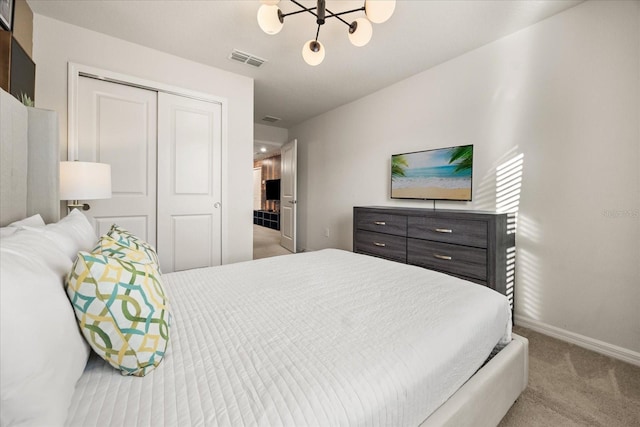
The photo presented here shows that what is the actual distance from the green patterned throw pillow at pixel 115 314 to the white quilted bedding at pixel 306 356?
0.06 meters

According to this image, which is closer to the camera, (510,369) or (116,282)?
(116,282)

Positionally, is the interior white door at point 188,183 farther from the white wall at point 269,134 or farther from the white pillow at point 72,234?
the white wall at point 269,134

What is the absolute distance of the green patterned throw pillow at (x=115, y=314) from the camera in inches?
27.0

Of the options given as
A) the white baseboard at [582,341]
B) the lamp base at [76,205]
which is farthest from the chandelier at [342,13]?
the white baseboard at [582,341]

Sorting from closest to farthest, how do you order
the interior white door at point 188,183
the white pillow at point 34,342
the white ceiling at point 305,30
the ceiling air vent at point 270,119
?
the white pillow at point 34,342
the white ceiling at point 305,30
the interior white door at point 188,183
the ceiling air vent at point 270,119

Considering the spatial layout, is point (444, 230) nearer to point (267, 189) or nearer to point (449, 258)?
point (449, 258)

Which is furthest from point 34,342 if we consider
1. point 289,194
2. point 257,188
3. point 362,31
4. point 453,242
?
point 257,188

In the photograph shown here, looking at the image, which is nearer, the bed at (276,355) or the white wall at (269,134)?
the bed at (276,355)

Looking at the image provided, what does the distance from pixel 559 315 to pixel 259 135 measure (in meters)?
5.08

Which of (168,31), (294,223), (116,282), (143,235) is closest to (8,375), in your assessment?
(116,282)

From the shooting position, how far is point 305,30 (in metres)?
2.40

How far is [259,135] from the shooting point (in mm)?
5410

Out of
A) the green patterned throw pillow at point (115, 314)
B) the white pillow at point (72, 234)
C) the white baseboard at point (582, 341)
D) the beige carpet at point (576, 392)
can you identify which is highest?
the white pillow at point (72, 234)

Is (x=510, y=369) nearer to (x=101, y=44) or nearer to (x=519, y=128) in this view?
(x=519, y=128)
